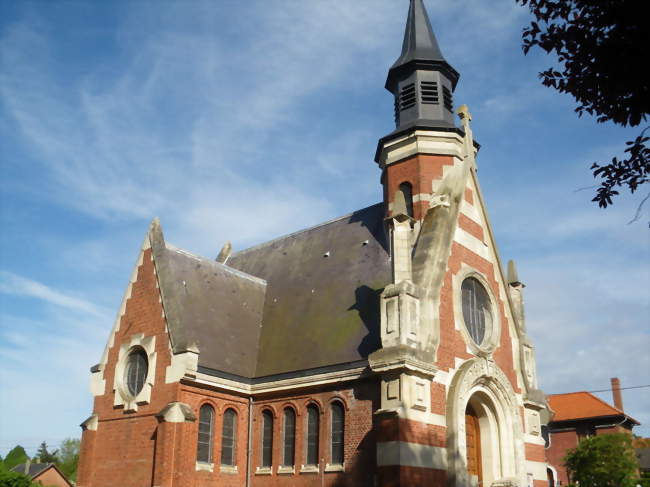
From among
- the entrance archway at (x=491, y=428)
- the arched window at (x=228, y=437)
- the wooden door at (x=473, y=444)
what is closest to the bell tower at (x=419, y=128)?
the entrance archway at (x=491, y=428)

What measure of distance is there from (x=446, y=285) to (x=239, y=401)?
27.3ft

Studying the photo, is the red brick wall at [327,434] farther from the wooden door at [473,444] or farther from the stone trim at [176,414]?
the wooden door at [473,444]

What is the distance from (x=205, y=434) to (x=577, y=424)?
36476 mm

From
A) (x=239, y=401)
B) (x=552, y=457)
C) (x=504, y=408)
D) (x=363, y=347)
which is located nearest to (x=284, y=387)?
(x=239, y=401)

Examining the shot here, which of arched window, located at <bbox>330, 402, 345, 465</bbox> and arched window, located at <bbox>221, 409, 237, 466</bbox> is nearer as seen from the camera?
arched window, located at <bbox>330, 402, 345, 465</bbox>

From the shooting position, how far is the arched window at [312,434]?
21.5 metres

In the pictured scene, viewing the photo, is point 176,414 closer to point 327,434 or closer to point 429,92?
point 327,434

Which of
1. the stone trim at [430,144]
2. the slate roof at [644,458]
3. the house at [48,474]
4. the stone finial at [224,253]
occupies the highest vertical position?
the stone trim at [430,144]

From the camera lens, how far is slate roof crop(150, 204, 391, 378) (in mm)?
22516

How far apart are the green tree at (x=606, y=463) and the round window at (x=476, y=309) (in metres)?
16.5

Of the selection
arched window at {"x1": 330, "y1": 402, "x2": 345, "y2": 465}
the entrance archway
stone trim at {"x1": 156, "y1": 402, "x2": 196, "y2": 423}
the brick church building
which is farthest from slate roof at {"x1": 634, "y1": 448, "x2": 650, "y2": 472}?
stone trim at {"x1": 156, "y1": 402, "x2": 196, "y2": 423}

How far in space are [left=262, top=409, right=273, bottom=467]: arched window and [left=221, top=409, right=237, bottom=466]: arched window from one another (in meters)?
1.01

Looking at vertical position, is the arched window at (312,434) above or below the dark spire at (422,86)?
below

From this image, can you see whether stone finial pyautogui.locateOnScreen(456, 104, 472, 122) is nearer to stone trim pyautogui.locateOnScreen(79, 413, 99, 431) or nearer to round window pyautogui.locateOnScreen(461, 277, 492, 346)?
round window pyautogui.locateOnScreen(461, 277, 492, 346)
